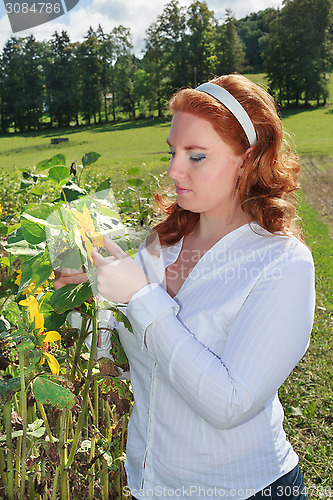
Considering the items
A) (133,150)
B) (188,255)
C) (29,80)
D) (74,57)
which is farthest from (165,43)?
(188,255)

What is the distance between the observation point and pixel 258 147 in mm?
1108

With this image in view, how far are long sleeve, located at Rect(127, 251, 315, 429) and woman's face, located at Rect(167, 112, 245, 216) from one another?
249mm

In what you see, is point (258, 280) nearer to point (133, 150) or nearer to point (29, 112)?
point (133, 150)

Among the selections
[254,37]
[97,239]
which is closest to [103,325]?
[97,239]

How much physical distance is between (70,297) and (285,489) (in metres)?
0.65

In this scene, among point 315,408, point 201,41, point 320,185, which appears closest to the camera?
point 315,408

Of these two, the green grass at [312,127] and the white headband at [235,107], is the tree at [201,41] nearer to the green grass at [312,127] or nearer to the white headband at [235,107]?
the green grass at [312,127]

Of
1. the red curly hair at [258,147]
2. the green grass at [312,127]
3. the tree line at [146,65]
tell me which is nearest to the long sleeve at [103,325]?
the red curly hair at [258,147]

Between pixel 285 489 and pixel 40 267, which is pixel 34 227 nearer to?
pixel 40 267

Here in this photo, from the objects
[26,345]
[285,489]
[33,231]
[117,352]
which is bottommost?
[285,489]

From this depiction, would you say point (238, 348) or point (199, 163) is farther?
point (199, 163)

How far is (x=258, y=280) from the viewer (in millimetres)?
972

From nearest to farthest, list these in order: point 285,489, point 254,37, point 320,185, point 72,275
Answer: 1. point 72,275
2. point 285,489
3. point 320,185
4. point 254,37

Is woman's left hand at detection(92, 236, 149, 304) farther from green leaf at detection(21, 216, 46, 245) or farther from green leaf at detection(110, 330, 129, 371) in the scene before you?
green leaf at detection(110, 330, 129, 371)
